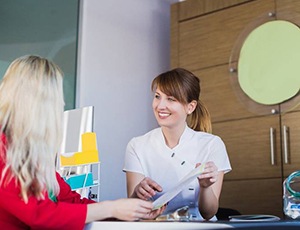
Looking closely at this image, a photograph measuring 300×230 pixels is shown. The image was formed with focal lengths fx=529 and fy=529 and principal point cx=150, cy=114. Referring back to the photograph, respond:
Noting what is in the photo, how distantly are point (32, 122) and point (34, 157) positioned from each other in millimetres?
86

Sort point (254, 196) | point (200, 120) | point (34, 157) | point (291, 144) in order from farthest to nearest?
1. point (254, 196)
2. point (291, 144)
3. point (200, 120)
4. point (34, 157)

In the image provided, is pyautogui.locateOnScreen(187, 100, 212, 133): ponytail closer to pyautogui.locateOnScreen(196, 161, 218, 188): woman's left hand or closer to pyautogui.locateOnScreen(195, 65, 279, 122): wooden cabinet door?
pyautogui.locateOnScreen(196, 161, 218, 188): woman's left hand

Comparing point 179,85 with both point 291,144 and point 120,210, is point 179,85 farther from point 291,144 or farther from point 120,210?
point 291,144

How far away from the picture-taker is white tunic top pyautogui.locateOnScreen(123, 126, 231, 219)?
2154 mm

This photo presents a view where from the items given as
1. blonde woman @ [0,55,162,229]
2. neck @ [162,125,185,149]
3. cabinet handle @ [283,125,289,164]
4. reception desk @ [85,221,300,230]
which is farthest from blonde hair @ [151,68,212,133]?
cabinet handle @ [283,125,289,164]

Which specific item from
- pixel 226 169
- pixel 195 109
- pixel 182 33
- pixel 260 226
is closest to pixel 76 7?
pixel 182 33

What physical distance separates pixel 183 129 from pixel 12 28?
1.56 m

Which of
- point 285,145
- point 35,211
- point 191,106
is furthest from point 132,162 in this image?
point 285,145

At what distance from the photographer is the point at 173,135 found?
7.37ft

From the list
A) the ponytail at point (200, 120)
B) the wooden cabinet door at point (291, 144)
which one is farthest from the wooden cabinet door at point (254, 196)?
the ponytail at point (200, 120)

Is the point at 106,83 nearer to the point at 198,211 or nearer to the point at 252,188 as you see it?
the point at 252,188

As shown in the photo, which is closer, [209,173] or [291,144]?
[209,173]

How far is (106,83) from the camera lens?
12.1 ft

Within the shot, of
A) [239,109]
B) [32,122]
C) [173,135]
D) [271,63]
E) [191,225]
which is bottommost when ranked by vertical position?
[191,225]
